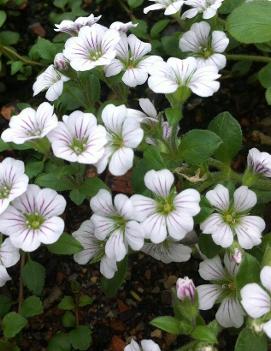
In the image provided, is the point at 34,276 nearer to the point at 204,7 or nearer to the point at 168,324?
the point at 168,324

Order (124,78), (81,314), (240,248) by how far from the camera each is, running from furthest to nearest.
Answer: (81,314), (124,78), (240,248)

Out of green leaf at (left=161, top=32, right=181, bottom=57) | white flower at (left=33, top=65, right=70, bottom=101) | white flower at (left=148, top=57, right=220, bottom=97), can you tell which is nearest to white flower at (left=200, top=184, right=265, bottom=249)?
white flower at (left=148, top=57, right=220, bottom=97)

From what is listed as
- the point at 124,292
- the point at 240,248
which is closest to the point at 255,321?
the point at 240,248

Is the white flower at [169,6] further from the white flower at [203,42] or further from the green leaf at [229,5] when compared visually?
the green leaf at [229,5]

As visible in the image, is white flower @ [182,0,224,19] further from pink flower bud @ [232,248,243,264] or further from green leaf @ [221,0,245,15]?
pink flower bud @ [232,248,243,264]

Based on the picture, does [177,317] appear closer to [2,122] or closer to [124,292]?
[124,292]

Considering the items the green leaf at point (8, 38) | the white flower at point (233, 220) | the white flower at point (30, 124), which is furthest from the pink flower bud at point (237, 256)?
the green leaf at point (8, 38)

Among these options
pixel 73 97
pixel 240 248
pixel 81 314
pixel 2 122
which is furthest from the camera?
pixel 2 122
